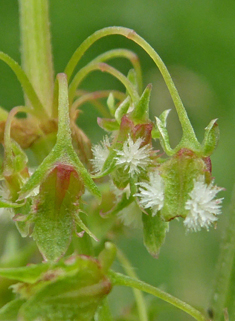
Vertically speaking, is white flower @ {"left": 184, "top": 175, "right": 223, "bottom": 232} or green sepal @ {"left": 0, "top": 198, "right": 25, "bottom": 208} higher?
green sepal @ {"left": 0, "top": 198, "right": 25, "bottom": 208}

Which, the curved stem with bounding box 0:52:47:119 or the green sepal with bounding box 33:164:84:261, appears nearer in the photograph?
the green sepal with bounding box 33:164:84:261

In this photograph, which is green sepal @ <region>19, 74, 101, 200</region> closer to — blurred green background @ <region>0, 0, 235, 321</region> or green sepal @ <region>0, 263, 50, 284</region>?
green sepal @ <region>0, 263, 50, 284</region>

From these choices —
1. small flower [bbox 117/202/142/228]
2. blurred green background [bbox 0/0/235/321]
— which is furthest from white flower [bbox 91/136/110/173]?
blurred green background [bbox 0/0/235/321]

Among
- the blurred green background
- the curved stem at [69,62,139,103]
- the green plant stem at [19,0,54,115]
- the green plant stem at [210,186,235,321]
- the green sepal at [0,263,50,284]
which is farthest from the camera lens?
the blurred green background

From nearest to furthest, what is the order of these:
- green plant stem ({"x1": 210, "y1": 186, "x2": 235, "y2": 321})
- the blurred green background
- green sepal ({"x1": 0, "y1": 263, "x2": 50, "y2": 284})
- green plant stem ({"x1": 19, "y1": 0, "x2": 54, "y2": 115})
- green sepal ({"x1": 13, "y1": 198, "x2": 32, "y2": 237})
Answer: green sepal ({"x1": 0, "y1": 263, "x2": 50, "y2": 284}) → green sepal ({"x1": 13, "y1": 198, "x2": 32, "y2": 237}) → green plant stem ({"x1": 210, "y1": 186, "x2": 235, "y2": 321}) → green plant stem ({"x1": 19, "y1": 0, "x2": 54, "y2": 115}) → the blurred green background

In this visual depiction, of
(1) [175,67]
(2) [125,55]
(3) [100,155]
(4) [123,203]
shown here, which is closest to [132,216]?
(4) [123,203]

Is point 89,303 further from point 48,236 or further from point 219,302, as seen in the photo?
point 219,302

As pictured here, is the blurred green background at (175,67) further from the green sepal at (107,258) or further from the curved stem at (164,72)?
the green sepal at (107,258)
